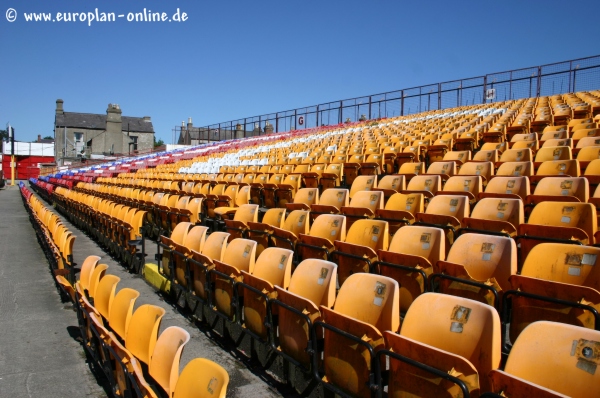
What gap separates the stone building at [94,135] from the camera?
1441 inches

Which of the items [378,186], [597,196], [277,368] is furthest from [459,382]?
[378,186]

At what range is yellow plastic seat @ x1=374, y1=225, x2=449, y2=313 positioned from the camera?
10.4 ft

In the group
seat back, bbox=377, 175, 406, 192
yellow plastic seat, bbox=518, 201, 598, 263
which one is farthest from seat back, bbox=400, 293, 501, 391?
seat back, bbox=377, 175, 406, 192

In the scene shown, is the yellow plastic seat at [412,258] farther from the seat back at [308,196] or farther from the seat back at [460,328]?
the seat back at [308,196]

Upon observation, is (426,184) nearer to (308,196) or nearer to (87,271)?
(308,196)

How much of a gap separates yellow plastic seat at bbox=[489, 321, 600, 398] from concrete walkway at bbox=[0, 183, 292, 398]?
1561mm

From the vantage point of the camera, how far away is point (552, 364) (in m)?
1.72

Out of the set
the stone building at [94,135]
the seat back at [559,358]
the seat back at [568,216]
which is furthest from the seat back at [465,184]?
the stone building at [94,135]

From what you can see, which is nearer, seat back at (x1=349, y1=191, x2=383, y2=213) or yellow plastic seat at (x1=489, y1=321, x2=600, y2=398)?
yellow plastic seat at (x1=489, y1=321, x2=600, y2=398)

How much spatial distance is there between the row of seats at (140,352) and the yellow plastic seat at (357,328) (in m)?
0.83

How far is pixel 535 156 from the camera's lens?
6.50 m

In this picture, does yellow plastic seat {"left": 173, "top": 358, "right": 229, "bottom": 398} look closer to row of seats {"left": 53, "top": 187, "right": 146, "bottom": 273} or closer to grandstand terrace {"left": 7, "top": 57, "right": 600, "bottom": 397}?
grandstand terrace {"left": 7, "top": 57, "right": 600, "bottom": 397}

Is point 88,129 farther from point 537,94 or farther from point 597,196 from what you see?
point 597,196

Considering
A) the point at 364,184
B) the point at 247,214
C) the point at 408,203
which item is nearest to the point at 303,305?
the point at 408,203
